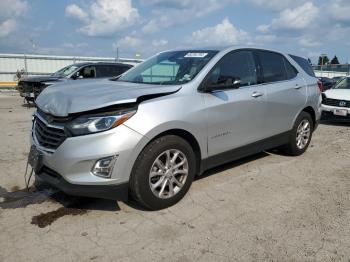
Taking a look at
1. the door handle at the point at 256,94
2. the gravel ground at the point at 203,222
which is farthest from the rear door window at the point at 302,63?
the gravel ground at the point at 203,222

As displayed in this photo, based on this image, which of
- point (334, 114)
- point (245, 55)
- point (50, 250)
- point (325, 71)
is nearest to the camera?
point (50, 250)

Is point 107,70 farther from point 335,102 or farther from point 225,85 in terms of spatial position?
point 225,85

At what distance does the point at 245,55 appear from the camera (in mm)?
5027

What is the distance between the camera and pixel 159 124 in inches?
145

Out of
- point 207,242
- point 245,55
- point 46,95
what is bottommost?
point 207,242

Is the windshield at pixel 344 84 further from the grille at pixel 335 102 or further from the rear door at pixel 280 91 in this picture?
the rear door at pixel 280 91

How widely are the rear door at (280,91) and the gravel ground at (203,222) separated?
2.46 ft

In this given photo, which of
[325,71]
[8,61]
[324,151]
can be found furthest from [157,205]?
[325,71]

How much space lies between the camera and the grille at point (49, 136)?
3.58 m

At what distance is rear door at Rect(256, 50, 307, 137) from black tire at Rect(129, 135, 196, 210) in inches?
69.8

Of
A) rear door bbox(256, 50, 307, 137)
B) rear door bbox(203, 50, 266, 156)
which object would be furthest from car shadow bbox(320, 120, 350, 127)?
rear door bbox(203, 50, 266, 156)

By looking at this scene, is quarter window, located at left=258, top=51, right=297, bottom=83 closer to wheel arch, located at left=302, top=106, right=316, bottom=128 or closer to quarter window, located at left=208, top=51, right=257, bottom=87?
quarter window, located at left=208, top=51, right=257, bottom=87

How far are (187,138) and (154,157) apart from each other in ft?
1.86

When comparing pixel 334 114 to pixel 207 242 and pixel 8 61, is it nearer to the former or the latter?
pixel 207 242
